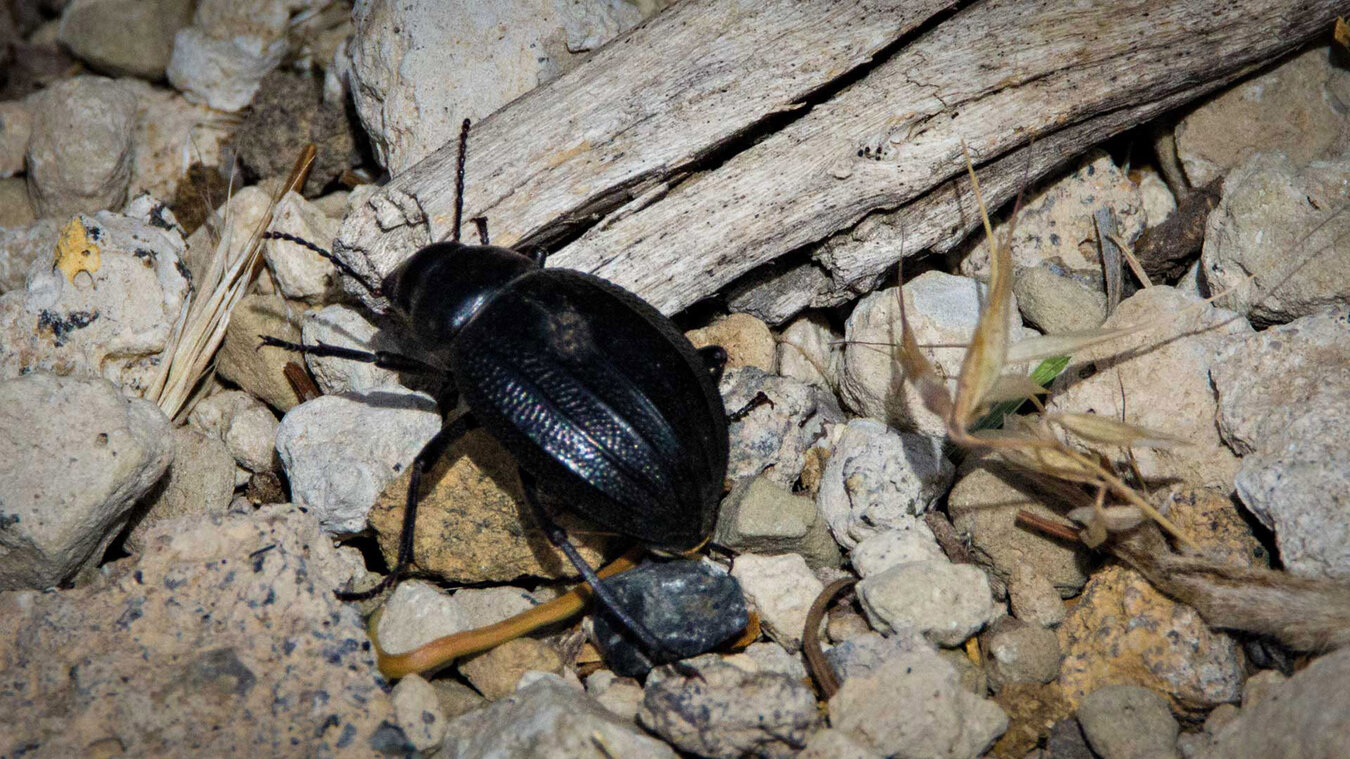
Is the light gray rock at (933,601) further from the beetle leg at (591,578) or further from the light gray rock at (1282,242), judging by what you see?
the light gray rock at (1282,242)

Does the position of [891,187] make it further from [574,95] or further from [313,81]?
[313,81]

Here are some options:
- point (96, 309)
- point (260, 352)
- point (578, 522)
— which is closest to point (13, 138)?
point (96, 309)

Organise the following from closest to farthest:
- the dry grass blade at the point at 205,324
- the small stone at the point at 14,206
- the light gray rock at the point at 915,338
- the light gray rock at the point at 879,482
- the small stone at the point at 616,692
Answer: the small stone at the point at 616,692 < the light gray rock at the point at 879,482 < the light gray rock at the point at 915,338 < the dry grass blade at the point at 205,324 < the small stone at the point at 14,206

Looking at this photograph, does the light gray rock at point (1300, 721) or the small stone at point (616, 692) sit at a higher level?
the small stone at point (616, 692)

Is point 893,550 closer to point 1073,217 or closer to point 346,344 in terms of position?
point 1073,217

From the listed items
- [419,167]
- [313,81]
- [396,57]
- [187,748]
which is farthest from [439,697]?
[313,81]

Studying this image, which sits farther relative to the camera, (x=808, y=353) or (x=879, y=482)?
(x=808, y=353)

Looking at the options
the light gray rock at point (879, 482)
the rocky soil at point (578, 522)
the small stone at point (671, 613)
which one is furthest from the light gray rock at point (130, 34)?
the light gray rock at point (879, 482)
